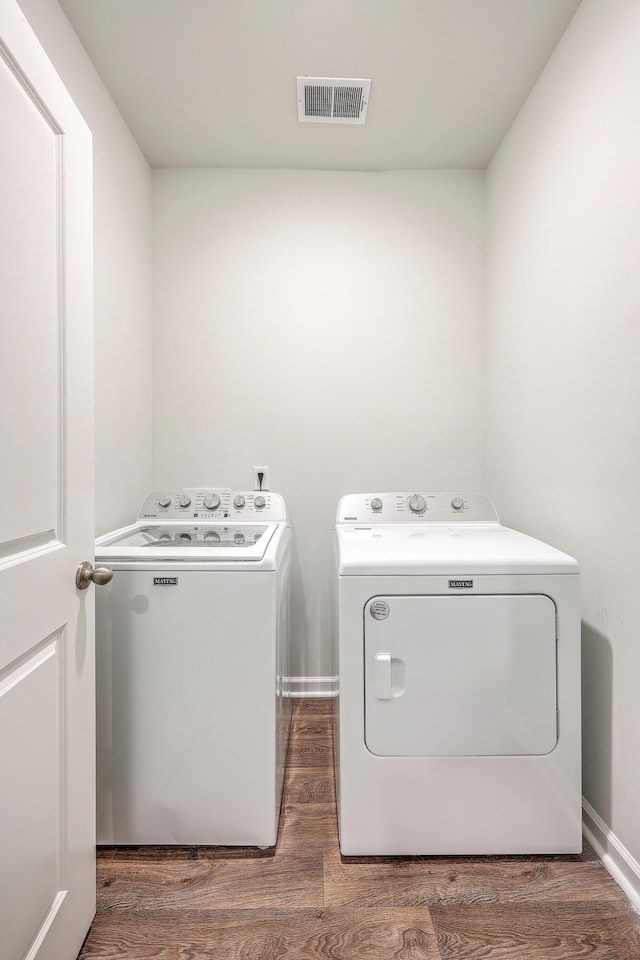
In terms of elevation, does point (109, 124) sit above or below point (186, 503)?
above

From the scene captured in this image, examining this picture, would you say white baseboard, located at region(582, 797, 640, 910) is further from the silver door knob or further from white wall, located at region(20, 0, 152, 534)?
white wall, located at region(20, 0, 152, 534)

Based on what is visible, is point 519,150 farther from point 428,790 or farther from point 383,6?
point 428,790

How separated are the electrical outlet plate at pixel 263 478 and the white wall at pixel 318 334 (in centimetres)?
5

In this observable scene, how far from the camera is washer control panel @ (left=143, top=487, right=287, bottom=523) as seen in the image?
216 centimetres

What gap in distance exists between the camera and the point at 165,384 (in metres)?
2.47

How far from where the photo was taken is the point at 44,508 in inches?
38.8

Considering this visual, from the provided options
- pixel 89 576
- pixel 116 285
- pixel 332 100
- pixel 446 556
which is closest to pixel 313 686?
pixel 446 556

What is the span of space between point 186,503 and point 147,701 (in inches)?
35.0

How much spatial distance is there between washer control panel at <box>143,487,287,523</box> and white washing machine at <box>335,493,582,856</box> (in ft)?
2.70

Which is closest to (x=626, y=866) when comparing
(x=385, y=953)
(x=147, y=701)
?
(x=385, y=953)

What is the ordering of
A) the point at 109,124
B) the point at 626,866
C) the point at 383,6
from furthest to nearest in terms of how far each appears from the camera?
the point at 109,124, the point at 383,6, the point at 626,866

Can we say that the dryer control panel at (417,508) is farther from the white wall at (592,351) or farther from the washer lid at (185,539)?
the washer lid at (185,539)

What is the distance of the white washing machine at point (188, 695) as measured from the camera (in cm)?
145

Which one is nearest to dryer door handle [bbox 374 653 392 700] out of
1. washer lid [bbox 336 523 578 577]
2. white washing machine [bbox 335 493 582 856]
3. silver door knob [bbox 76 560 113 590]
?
white washing machine [bbox 335 493 582 856]
